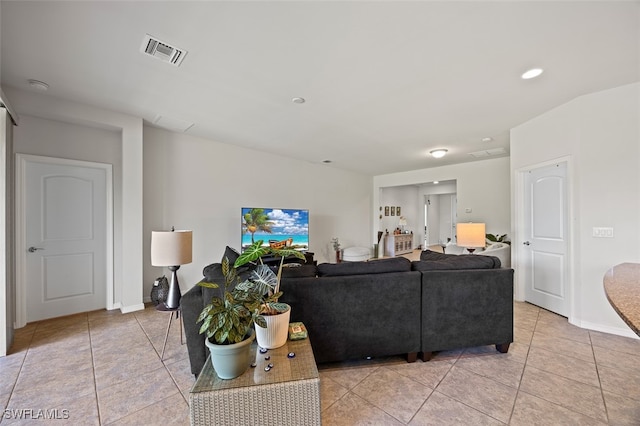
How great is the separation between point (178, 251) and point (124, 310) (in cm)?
187

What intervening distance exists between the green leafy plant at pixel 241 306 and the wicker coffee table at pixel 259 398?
0.65 feet

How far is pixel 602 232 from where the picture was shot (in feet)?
9.16

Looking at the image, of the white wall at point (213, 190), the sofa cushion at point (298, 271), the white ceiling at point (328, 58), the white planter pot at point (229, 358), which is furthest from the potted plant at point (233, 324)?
the white wall at point (213, 190)

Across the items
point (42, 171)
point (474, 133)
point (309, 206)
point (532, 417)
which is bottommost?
point (532, 417)

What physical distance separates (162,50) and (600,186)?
173 inches

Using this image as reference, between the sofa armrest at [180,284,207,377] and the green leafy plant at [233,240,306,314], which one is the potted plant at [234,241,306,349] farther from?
the sofa armrest at [180,284,207,377]

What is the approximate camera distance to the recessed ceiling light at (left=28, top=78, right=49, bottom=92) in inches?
101

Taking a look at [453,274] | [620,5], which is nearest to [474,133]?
[620,5]

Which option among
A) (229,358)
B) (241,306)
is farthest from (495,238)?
(229,358)

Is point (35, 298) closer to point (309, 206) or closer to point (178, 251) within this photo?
point (178, 251)

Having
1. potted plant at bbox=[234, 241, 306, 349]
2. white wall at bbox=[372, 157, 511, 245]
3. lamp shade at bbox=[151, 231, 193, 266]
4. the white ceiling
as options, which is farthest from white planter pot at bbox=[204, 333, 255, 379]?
white wall at bbox=[372, 157, 511, 245]

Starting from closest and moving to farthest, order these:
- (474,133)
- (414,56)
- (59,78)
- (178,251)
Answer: (414,56) → (178,251) → (59,78) → (474,133)

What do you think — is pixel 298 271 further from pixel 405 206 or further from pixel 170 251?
pixel 405 206

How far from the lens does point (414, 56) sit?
2113 mm
